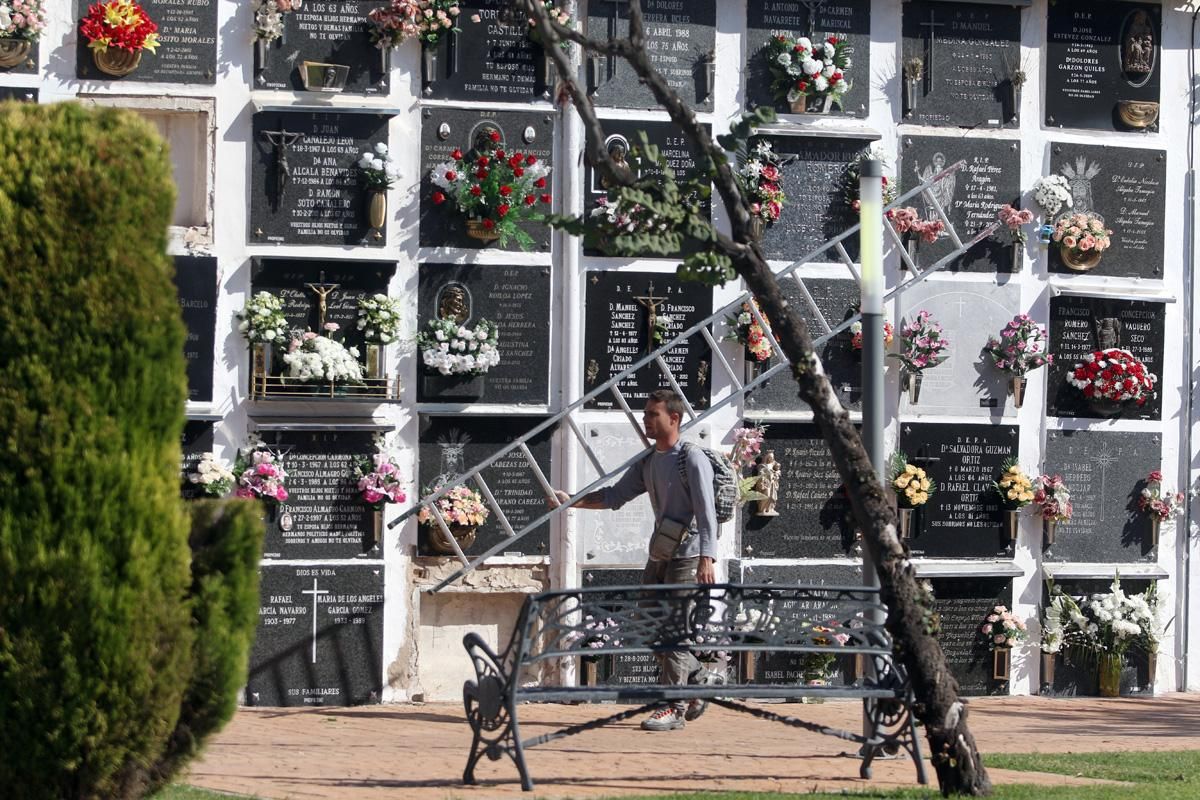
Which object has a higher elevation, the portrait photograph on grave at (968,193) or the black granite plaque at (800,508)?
the portrait photograph on grave at (968,193)

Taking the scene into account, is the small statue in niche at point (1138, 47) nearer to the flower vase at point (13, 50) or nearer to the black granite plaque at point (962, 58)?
the black granite plaque at point (962, 58)

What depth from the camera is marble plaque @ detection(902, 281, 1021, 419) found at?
11250mm

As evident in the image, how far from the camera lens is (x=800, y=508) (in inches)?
436

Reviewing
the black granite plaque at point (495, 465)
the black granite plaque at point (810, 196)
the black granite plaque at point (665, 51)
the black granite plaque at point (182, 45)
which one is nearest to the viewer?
the black granite plaque at point (182, 45)

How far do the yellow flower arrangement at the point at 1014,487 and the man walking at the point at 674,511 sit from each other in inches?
122

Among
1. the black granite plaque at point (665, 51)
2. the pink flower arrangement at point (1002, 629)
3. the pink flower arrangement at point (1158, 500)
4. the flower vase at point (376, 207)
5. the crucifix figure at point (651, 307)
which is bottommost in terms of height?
the pink flower arrangement at point (1002, 629)

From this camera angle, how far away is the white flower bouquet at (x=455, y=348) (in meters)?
10.3

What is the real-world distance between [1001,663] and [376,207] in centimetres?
489

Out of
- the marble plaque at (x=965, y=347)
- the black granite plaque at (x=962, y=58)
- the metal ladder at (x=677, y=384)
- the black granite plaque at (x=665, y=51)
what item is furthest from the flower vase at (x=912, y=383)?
the black granite plaque at (x=665, y=51)

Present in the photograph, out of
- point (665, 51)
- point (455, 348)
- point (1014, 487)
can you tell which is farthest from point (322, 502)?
point (1014, 487)

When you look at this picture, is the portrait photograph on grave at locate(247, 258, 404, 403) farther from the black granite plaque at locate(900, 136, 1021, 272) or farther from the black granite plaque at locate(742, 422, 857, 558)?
the black granite plaque at locate(900, 136, 1021, 272)

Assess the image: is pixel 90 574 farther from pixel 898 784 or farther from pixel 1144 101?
pixel 1144 101

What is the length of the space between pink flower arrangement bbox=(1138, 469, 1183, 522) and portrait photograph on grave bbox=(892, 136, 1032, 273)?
1687 millimetres

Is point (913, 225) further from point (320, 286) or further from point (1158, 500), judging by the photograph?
point (320, 286)
